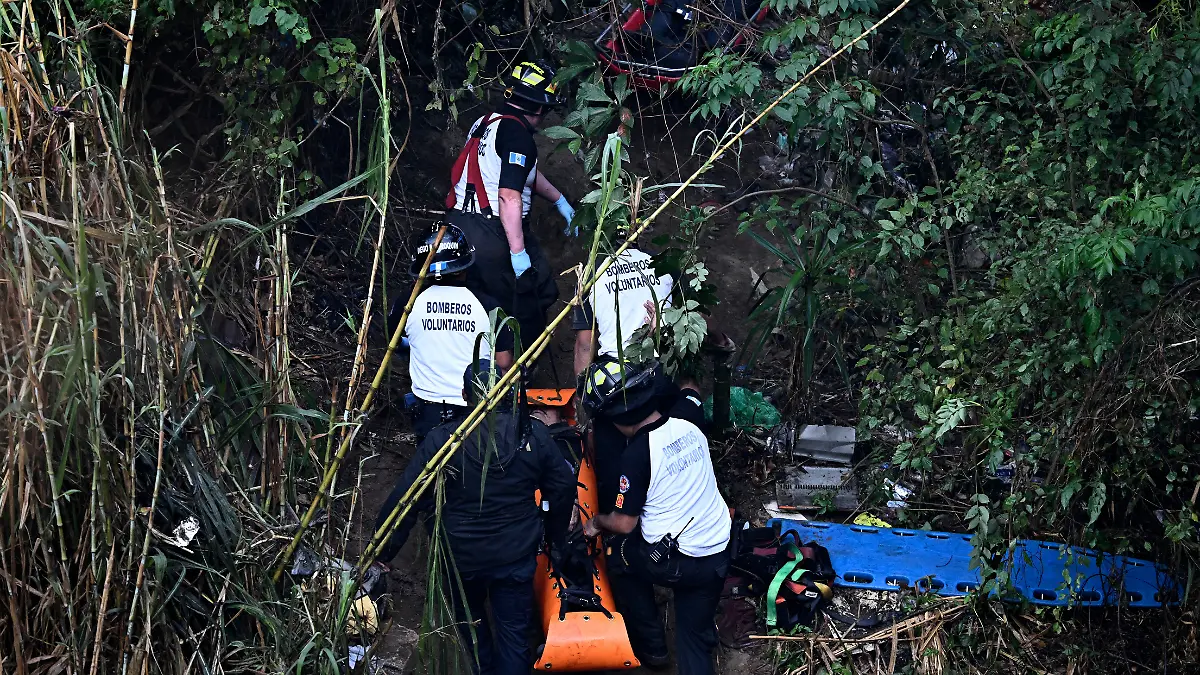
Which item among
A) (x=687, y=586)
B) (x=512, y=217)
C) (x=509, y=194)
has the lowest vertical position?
(x=687, y=586)

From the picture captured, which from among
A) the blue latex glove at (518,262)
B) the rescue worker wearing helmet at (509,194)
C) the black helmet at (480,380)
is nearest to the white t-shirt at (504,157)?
the rescue worker wearing helmet at (509,194)

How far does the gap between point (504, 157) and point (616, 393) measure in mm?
2177

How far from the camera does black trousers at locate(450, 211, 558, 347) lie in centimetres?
664

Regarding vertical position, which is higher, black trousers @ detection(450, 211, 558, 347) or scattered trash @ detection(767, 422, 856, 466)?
black trousers @ detection(450, 211, 558, 347)

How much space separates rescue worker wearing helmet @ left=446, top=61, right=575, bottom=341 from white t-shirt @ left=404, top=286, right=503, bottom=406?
0.64 metres

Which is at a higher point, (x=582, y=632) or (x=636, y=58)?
(x=636, y=58)

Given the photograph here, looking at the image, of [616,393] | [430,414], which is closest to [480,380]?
[616,393]

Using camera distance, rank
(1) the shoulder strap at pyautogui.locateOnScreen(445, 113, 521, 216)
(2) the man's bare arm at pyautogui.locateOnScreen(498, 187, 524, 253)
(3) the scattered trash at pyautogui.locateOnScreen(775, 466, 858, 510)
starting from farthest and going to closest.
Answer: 1. (1) the shoulder strap at pyautogui.locateOnScreen(445, 113, 521, 216)
2. (2) the man's bare arm at pyautogui.locateOnScreen(498, 187, 524, 253)
3. (3) the scattered trash at pyautogui.locateOnScreen(775, 466, 858, 510)

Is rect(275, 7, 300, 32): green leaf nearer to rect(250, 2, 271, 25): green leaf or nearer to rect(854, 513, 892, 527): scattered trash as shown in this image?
rect(250, 2, 271, 25): green leaf

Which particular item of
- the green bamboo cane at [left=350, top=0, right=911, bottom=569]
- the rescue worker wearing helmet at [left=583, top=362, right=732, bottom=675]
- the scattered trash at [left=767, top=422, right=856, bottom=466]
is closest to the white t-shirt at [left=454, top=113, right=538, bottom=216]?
the rescue worker wearing helmet at [left=583, top=362, right=732, bottom=675]

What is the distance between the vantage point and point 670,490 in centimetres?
516

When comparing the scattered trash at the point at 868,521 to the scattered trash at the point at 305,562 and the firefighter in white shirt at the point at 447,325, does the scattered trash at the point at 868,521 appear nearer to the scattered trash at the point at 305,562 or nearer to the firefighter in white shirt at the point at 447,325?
the firefighter in white shirt at the point at 447,325

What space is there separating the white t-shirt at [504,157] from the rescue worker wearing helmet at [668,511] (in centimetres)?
182

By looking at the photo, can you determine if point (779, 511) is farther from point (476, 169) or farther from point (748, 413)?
point (476, 169)
